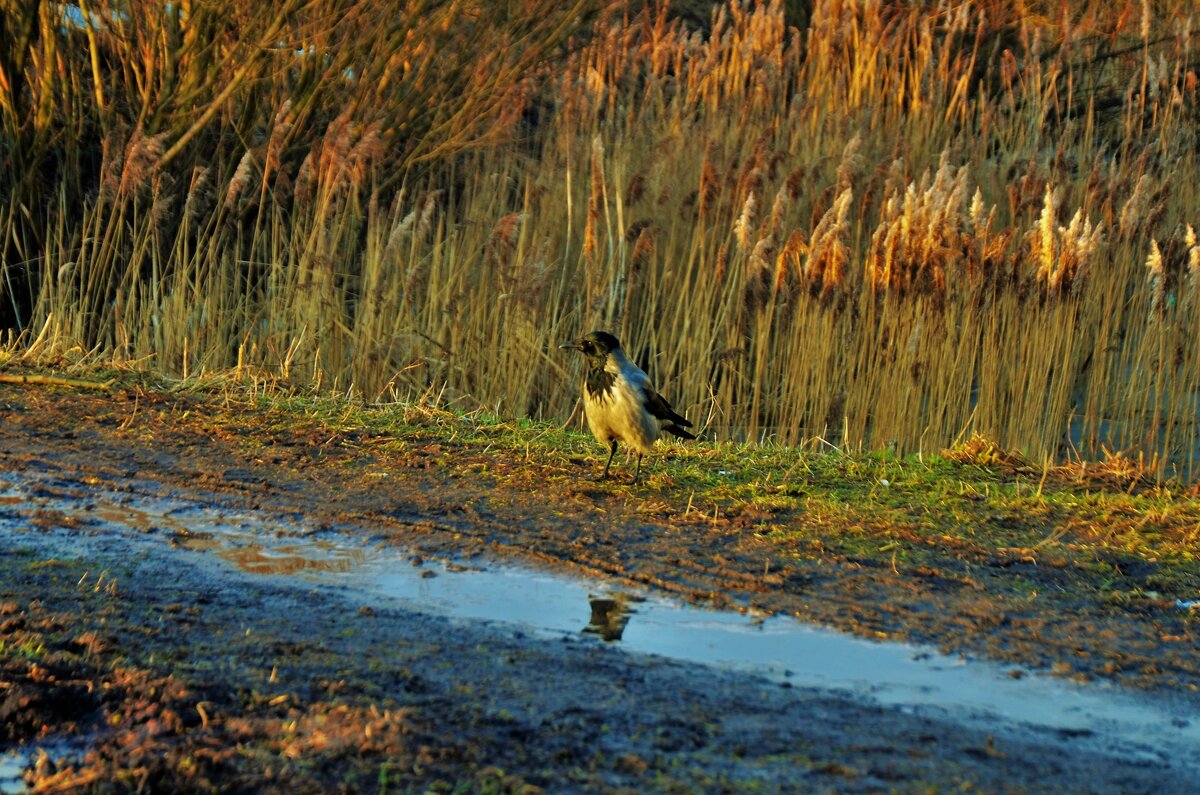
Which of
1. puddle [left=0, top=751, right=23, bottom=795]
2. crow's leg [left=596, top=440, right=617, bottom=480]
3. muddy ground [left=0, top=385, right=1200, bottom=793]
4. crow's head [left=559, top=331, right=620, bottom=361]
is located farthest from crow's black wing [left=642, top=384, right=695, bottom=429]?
puddle [left=0, top=751, right=23, bottom=795]

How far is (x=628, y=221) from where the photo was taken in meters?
8.13

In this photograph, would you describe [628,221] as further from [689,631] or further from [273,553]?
[689,631]

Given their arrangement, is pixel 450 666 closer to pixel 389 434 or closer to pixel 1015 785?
pixel 1015 785

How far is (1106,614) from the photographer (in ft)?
12.8

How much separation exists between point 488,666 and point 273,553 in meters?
1.38

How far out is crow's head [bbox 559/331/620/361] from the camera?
5746 millimetres

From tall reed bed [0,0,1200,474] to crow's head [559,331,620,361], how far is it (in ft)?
4.36

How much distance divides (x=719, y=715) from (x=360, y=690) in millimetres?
740

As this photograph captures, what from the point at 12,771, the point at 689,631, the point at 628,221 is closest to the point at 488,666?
the point at 689,631

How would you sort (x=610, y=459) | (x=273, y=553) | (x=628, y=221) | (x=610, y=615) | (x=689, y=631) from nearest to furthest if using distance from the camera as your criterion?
(x=689, y=631)
(x=610, y=615)
(x=273, y=553)
(x=610, y=459)
(x=628, y=221)

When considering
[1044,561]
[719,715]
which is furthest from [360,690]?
[1044,561]

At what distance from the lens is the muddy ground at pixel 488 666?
8.25 ft

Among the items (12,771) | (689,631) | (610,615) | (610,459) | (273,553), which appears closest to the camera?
(12,771)

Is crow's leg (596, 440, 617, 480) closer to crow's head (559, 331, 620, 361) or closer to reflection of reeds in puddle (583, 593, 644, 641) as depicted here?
crow's head (559, 331, 620, 361)
